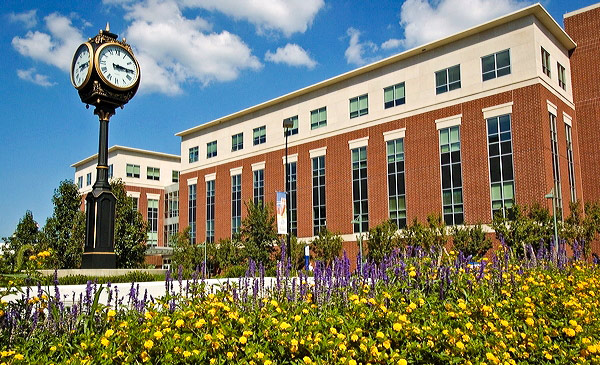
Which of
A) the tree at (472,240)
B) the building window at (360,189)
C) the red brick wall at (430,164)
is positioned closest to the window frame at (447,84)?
the red brick wall at (430,164)

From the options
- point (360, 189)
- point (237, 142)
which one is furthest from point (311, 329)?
point (237, 142)

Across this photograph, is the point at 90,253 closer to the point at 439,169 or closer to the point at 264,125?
the point at 439,169

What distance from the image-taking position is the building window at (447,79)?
36438mm

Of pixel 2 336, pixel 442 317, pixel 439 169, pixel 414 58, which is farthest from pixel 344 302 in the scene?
pixel 414 58

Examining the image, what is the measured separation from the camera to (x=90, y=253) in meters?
19.1

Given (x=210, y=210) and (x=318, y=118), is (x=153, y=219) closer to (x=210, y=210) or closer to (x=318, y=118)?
(x=210, y=210)

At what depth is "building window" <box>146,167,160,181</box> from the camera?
7544 cm

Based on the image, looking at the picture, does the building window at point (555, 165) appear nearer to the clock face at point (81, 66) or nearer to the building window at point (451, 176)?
the building window at point (451, 176)

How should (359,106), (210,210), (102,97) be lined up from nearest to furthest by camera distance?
(102,97) → (359,106) → (210,210)

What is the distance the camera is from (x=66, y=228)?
29453 mm

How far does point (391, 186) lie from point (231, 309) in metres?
34.6

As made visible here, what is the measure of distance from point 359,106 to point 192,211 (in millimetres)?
24335

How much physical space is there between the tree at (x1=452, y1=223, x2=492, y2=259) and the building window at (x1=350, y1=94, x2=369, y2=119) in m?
12.5

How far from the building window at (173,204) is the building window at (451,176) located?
43186mm
